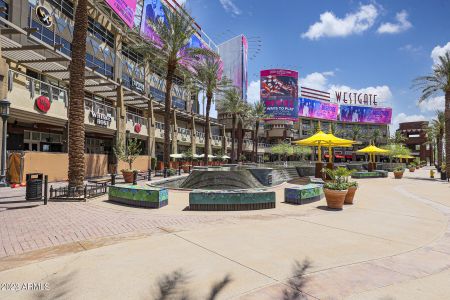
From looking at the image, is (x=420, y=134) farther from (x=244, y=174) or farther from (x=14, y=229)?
(x=14, y=229)

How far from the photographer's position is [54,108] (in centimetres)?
2145

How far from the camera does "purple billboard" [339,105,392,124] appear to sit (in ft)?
352

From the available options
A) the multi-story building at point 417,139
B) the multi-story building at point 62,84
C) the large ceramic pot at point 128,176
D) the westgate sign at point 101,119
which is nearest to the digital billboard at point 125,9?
the multi-story building at point 62,84

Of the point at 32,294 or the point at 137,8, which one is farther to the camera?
the point at 137,8

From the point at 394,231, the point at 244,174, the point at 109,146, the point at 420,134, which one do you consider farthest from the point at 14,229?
the point at 420,134

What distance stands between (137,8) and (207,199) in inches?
1673

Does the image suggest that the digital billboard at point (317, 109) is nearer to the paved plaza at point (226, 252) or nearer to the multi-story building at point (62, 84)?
the multi-story building at point (62, 84)

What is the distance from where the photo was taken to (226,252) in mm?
5738

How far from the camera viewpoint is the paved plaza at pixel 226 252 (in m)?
4.18

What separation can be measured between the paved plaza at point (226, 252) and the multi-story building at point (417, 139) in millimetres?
110408

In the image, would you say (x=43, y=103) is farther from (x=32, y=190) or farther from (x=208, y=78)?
(x=208, y=78)

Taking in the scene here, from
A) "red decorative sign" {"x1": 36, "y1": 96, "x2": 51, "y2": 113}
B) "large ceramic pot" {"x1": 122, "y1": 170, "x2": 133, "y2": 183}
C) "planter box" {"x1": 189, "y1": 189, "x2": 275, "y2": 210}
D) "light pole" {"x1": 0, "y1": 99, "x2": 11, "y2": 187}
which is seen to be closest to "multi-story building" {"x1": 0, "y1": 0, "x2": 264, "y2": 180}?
"red decorative sign" {"x1": 36, "y1": 96, "x2": 51, "y2": 113}

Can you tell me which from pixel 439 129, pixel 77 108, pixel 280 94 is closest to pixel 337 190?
pixel 77 108

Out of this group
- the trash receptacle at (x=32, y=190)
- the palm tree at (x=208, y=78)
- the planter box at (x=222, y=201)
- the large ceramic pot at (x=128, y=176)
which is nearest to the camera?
the planter box at (x=222, y=201)
